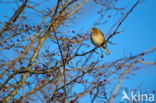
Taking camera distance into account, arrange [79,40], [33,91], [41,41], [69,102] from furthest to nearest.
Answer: [79,40], [41,41], [33,91], [69,102]

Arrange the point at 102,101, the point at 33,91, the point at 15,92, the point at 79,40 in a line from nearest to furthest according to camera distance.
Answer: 1. the point at 102,101
2. the point at 33,91
3. the point at 15,92
4. the point at 79,40

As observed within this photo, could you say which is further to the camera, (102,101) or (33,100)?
(33,100)

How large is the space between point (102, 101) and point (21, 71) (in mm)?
1384

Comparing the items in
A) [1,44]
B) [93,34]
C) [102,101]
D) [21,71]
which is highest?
[93,34]

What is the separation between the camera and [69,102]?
11.8 ft

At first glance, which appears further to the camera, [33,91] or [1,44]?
[1,44]

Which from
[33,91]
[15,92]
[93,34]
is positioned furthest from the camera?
[93,34]

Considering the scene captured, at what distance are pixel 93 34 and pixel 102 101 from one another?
3840mm

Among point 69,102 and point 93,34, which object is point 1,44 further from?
point 93,34

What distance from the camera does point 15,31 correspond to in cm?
539

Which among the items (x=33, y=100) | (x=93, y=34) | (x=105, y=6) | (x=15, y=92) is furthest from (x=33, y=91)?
(x=93, y=34)

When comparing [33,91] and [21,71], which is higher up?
[21,71]

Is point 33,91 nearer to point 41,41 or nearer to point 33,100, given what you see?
point 33,100

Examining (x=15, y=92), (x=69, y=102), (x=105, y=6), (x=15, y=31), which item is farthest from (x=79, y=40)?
(x=69, y=102)
